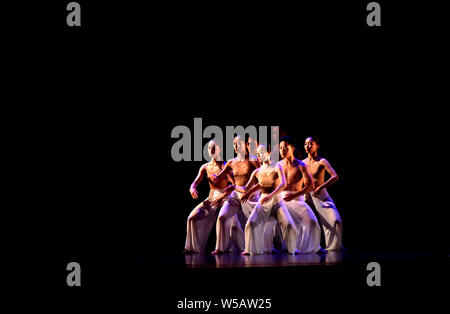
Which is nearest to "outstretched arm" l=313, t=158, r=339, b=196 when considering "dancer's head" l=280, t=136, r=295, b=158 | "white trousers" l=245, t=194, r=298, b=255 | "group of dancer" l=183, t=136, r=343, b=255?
"group of dancer" l=183, t=136, r=343, b=255

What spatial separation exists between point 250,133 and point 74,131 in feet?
8.00

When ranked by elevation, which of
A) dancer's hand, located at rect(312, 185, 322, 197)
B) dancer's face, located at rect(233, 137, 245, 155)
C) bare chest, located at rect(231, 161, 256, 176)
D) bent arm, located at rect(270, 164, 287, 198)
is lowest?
dancer's hand, located at rect(312, 185, 322, 197)

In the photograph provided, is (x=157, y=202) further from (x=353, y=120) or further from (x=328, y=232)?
(x=353, y=120)

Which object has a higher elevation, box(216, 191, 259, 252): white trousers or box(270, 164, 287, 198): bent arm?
box(270, 164, 287, 198): bent arm

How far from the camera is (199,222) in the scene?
8.20m

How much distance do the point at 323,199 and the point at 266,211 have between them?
1.13m

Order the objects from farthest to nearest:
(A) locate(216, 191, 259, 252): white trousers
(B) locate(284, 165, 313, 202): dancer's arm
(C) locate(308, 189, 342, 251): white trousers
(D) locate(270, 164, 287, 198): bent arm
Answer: (C) locate(308, 189, 342, 251): white trousers
(A) locate(216, 191, 259, 252): white trousers
(B) locate(284, 165, 313, 202): dancer's arm
(D) locate(270, 164, 287, 198): bent arm

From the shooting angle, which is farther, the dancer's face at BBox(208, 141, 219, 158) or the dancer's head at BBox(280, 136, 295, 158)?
the dancer's face at BBox(208, 141, 219, 158)

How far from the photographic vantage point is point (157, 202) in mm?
9164

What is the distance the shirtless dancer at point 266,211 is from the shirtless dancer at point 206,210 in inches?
29.4

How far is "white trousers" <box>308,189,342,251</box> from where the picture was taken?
813 cm

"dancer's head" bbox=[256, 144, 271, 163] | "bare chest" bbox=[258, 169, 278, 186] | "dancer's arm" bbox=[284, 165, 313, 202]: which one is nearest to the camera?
"bare chest" bbox=[258, 169, 278, 186]

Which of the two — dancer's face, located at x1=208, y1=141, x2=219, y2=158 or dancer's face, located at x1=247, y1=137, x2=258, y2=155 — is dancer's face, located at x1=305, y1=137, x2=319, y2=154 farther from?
dancer's face, located at x1=208, y1=141, x2=219, y2=158
